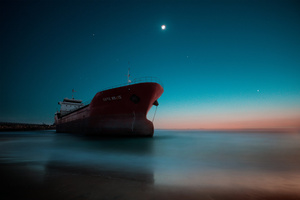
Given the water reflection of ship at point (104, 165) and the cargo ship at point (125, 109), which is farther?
the cargo ship at point (125, 109)

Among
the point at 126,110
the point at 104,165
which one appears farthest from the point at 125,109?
the point at 104,165

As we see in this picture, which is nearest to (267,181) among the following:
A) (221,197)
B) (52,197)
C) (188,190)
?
(221,197)

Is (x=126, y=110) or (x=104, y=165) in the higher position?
(x=126, y=110)

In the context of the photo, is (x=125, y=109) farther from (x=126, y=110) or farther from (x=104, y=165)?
(x=104, y=165)

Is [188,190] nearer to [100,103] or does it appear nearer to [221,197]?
[221,197]

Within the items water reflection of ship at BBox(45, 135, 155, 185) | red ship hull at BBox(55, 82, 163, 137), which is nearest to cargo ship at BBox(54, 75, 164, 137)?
red ship hull at BBox(55, 82, 163, 137)

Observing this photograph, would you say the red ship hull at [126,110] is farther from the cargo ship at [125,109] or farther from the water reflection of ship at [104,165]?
the water reflection of ship at [104,165]

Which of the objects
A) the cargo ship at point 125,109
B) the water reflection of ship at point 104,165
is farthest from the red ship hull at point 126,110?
the water reflection of ship at point 104,165

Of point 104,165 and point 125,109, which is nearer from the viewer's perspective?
point 104,165

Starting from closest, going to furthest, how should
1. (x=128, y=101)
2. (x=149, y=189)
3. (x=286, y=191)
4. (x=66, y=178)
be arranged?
(x=149, y=189) < (x=286, y=191) < (x=66, y=178) < (x=128, y=101)

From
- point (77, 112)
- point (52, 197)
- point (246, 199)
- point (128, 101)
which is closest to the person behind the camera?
point (52, 197)

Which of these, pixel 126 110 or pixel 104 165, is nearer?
pixel 104 165

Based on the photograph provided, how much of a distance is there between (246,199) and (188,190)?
1.01 meters

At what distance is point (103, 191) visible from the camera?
2.66 metres
